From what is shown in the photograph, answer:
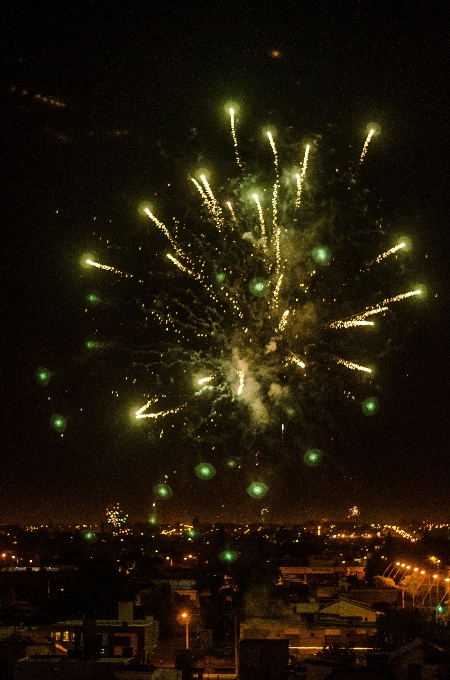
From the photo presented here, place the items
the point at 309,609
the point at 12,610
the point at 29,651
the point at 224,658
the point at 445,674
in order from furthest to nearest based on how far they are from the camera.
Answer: the point at 12,610 < the point at 309,609 < the point at 224,658 < the point at 29,651 < the point at 445,674

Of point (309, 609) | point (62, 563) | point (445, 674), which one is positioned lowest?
point (445, 674)

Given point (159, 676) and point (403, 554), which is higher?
point (403, 554)

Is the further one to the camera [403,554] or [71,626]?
[403,554]

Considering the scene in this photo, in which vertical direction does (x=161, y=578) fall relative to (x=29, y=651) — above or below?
above

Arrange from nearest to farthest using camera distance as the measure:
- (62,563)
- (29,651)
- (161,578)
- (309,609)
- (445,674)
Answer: (445,674) < (29,651) < (309,609) < (161,578) < (62,563)

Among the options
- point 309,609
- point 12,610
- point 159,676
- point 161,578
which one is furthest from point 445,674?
point 161,578

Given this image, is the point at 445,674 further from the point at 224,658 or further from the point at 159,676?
the point at 224,658

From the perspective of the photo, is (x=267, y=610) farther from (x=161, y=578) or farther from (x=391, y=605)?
(x=161, y=578)

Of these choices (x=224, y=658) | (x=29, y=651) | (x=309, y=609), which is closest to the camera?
(x=29, y=651)

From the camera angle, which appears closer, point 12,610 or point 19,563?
point 12,610

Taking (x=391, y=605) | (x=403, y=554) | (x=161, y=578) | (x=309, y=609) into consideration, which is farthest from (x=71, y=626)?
(x=403, y=554)
